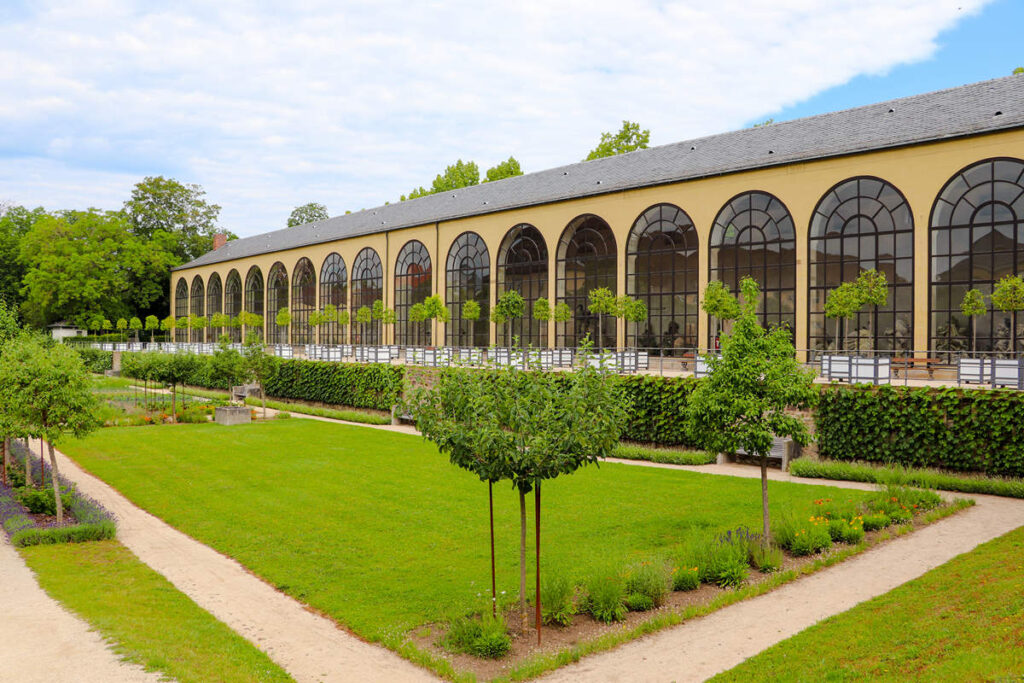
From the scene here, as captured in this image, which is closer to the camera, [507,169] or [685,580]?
[685,580]

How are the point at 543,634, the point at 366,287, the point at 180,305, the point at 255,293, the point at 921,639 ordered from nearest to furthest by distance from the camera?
1. the point at 921,639
2. the point at 543,634
3. the point at 366,287
4. the point at 255,293
5. the point at 180,305

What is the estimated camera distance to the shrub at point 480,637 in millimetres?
8180

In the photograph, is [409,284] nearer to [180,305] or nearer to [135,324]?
[135,324]

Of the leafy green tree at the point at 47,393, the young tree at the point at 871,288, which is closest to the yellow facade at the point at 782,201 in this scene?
the young tree at the point at 871,288

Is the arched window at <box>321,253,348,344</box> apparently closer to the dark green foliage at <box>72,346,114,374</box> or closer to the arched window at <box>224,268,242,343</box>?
the arched window at <box>224,268,242,343</box>

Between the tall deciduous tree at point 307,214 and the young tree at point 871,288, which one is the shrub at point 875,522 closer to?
the young tree at point 871,288

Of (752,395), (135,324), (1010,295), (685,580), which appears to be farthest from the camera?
(135,324)

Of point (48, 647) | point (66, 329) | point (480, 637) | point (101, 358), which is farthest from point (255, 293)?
point (480, 637)

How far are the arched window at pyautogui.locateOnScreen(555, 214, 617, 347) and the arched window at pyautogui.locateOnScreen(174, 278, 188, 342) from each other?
4738 centimetres

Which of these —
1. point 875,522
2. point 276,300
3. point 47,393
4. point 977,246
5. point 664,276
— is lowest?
point 875,522

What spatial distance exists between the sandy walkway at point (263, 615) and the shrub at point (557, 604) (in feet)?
6.32

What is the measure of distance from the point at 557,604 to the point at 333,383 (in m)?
28.4

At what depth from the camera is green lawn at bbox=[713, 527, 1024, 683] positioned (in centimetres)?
662

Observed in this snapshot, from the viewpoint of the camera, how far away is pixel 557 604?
29.8ft
